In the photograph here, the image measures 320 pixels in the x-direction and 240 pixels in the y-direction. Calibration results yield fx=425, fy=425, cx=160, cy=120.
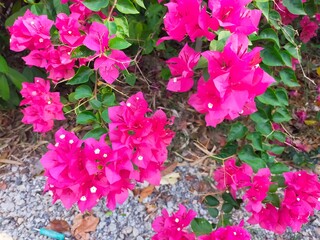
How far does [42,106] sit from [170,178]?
67 centimetres

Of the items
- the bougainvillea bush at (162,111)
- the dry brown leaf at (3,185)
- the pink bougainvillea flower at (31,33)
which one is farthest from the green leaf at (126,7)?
the dry brown leaf at (3,185)

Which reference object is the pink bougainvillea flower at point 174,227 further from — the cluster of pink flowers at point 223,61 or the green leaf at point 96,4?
the green leaf at point 96,4

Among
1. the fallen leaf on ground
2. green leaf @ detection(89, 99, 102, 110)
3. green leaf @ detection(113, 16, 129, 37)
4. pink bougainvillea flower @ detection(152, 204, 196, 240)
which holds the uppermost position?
green leaf @ detection(113, 16, 129, 37)

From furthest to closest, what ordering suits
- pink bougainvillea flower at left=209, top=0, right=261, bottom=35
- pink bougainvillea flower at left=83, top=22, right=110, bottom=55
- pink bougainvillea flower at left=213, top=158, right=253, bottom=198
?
pink bougainvillea flower at left=213, top=158, right=253, bottom=198 < pink bougainvillea flower at left=83, top=22, right=110, bottom=55 < pink bougainvillea flower at left=209, top=0, right=261, bottom=35

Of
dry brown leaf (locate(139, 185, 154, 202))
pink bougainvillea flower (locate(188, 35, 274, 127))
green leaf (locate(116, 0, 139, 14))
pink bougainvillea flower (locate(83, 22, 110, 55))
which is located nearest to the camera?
pink bougainvillea flower (locate(188, 35, 274, 127))

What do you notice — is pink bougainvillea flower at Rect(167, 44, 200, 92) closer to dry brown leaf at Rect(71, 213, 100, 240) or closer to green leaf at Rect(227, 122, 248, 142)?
green leaf at Rect(227, 122, 248, 142)

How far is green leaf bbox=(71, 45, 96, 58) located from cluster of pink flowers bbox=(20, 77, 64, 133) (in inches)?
10.2

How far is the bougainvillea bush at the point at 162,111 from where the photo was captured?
2.99ft

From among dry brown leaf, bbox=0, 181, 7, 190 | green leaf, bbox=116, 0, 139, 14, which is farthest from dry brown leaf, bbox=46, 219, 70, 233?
green leaf, bbox=116, 0, 139, 14

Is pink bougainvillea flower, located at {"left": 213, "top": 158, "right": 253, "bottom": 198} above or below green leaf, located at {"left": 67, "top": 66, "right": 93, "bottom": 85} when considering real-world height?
below

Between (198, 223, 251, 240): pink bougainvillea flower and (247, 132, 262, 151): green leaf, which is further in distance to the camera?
(247, 132, 262, 151): green leaf

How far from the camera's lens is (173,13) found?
3.31ft

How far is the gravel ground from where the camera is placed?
62.7 inches

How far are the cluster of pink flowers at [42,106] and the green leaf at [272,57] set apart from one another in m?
0.65
